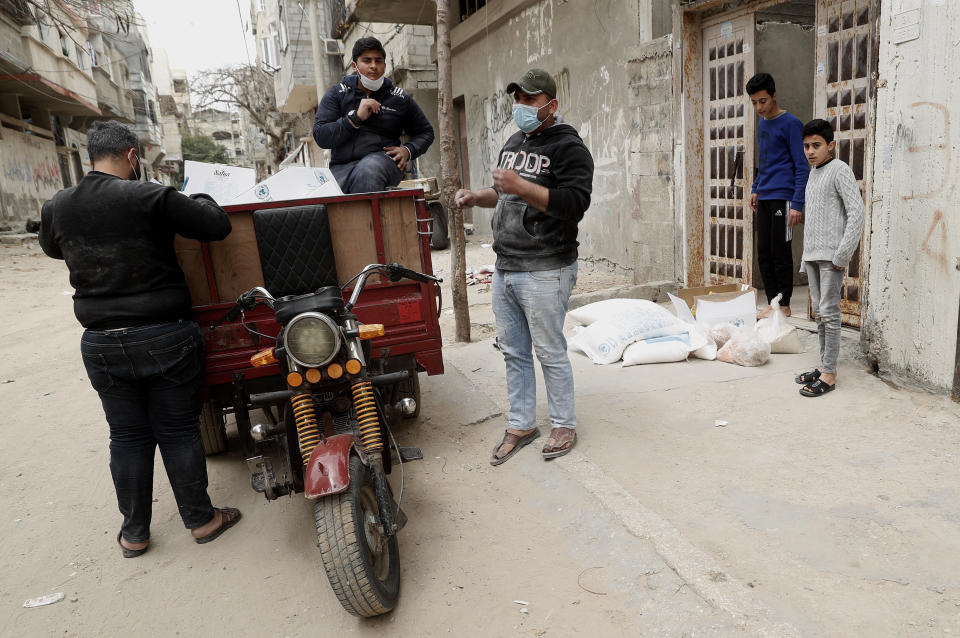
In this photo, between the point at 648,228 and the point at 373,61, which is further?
the point at 648,228

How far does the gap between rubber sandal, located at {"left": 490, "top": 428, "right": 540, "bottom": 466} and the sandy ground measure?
0.06 meters

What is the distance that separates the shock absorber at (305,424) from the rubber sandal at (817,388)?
305cm

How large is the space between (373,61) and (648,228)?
12.4 feet

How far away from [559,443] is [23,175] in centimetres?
1992

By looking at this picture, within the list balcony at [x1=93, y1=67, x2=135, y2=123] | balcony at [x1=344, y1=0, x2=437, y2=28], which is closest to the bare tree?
balcony at [x1=93, y1=67, x2=135, y2=123]

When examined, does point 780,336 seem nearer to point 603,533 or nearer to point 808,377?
point 808,377

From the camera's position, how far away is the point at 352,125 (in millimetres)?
4496

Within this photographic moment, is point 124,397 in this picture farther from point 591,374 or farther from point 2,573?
point 591,374

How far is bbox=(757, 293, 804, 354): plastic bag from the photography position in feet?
15.9

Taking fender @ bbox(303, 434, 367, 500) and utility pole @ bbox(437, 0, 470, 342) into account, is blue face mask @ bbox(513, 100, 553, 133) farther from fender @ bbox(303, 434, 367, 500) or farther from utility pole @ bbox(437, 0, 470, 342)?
utility pole @ bbox(437, 0, 470, 342)

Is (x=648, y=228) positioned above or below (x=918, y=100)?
below

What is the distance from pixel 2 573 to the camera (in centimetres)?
296

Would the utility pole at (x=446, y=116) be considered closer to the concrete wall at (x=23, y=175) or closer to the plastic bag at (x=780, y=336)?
the plastic bag at (x=780, y=336)

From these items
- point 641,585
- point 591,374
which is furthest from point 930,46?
point 641,585
